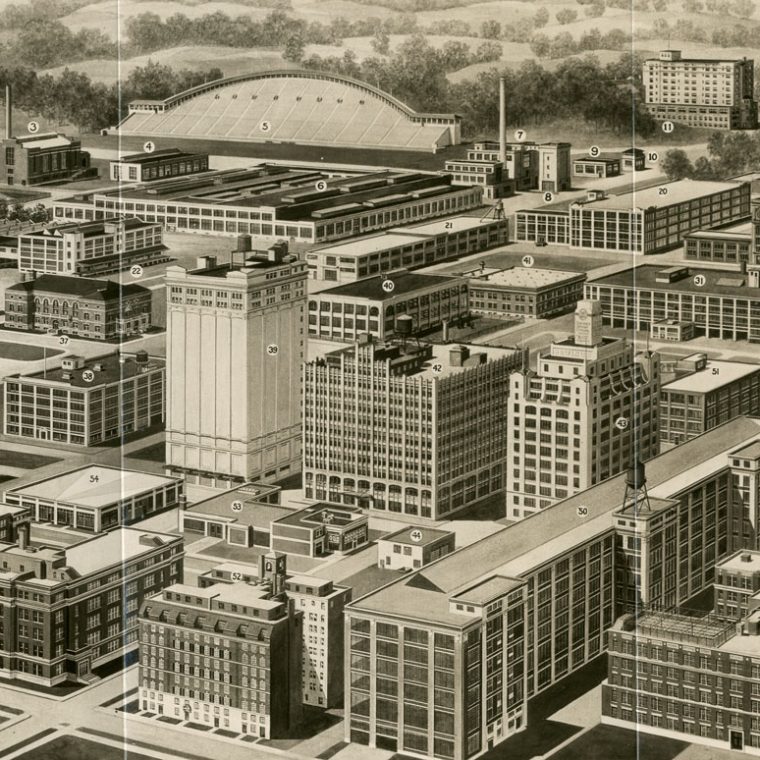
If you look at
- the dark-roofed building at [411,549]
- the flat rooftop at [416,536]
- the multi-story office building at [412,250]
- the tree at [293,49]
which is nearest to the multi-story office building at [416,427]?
the flat rooftop at [416,536]

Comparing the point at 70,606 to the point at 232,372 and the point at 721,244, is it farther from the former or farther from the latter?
the point at 721,244

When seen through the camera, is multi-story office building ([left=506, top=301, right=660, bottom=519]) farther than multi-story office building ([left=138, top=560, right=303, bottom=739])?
Yes

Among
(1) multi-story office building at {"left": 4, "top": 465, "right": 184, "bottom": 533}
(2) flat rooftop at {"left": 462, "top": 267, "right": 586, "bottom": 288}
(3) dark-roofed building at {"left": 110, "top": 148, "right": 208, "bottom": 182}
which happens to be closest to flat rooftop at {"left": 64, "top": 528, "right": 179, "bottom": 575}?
(1) multi-story office building at {"left": 4, "top": 465, "right": 184, "bottom": 533}

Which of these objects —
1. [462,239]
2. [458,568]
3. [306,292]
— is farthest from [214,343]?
[458,568]

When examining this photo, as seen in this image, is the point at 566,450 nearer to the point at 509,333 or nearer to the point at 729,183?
the point at 509,333

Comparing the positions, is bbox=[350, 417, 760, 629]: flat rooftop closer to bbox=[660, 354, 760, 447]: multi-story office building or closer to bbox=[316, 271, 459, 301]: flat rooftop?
bbox=[660, 354, 760, 447]: multi-story office building

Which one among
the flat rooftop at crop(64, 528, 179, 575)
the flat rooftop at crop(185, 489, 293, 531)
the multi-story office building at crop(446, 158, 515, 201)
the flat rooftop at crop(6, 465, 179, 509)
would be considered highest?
the multi-story office building at crop(446, 158, 515, 201)
